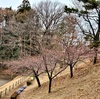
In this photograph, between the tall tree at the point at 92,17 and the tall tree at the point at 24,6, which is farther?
the tall tree at the point at 24,6

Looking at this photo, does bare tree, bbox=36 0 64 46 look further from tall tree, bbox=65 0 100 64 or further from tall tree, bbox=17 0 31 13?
tall tree, bbox=65 0 100 64

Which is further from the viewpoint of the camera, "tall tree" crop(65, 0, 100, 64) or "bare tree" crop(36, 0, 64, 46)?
"bare tree" crop(36, 0, 64, 46)

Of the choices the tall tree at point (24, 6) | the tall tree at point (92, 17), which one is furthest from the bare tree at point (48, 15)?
the tall tree at point (92, 17)

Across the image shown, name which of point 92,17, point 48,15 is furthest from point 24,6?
point 92,17

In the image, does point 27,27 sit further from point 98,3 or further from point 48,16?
point 98,3

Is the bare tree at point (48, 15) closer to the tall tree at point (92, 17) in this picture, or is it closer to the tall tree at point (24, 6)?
the tall tree at point (24, 6)

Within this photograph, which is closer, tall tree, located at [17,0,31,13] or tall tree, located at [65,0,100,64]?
tall tree, located at [65,0,100,64]

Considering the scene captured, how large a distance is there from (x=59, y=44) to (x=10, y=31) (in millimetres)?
18792

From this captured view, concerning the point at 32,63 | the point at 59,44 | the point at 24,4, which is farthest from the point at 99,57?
the point at 24,4

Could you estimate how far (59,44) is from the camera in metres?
22.2

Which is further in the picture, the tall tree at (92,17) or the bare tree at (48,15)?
the bare tree at (48,15)

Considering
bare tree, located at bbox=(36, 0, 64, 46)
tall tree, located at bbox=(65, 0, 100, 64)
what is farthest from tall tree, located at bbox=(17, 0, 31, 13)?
tall tree, located at bbox=(65, 0, 100, 64)

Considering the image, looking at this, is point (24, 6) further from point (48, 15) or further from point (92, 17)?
point (92, 17)

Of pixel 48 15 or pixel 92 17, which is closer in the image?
pixel 92 17
